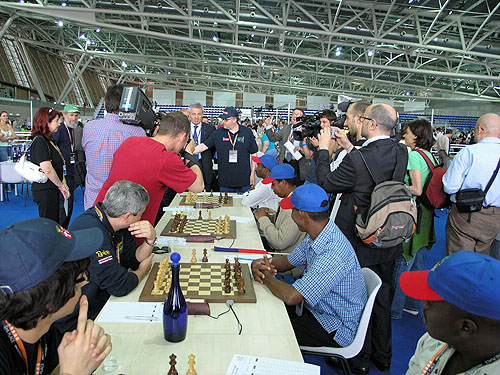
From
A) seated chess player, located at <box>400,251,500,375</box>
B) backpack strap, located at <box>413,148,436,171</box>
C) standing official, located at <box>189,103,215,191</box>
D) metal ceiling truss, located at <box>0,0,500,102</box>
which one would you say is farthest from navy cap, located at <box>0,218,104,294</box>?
metal ceiling truss, located at <box>0,0,500,102</box>

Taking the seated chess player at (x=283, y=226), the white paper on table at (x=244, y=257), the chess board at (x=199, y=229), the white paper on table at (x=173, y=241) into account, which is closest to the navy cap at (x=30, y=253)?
the white paper on table at (x=244, y=257)

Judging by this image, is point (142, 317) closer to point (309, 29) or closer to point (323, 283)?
point (323, 283)

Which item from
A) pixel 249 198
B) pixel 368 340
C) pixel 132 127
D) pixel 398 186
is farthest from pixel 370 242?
pixel 132 127

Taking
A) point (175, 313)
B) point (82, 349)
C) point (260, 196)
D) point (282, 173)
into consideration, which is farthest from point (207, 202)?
point (82, 349)

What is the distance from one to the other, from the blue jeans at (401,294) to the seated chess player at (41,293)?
8.84 feet

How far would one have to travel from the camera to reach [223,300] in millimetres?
1723

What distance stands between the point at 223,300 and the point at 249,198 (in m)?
2.11

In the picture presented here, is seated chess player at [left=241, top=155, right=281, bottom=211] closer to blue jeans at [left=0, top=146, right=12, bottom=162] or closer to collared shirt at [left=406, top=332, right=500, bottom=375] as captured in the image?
collared shirt at [left=406, top=332, right=500, bottom=375]

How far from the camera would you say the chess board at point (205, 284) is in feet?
5.67

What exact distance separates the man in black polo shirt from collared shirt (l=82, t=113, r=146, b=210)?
1.80 metres

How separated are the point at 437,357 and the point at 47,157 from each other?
357 centimetres

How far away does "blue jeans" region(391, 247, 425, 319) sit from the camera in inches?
125

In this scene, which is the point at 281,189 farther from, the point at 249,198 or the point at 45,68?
the point at 45,68

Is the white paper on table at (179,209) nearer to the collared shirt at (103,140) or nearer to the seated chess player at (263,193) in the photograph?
the seated chess player at (263,193)
